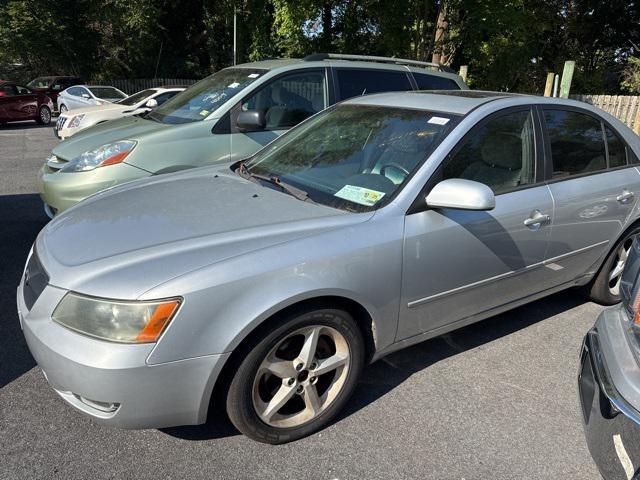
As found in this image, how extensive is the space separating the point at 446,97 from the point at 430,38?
11878mm

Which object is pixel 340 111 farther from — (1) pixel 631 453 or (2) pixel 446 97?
(1) pixel 631 453

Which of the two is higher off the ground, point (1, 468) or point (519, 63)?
point (519, 63)

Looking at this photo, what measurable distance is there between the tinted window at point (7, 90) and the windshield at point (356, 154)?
16.5m

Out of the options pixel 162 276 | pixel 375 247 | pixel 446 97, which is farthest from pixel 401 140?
pixel 162 276

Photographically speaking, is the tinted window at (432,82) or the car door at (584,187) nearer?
the car door at (584,187)

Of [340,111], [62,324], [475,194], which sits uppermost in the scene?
[340,111]

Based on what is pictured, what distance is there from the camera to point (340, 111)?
12.2ft

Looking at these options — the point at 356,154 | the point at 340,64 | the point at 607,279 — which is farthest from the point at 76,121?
the point at 607,279

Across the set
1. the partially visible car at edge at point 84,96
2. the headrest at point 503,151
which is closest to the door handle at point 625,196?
the headrest at point 503,151

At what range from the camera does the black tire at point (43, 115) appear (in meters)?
17.8

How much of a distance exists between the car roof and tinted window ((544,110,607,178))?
2.69 m

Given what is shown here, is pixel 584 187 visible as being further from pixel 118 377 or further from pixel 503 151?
pixel 118 377

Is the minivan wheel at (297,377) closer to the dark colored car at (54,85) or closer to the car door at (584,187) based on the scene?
the car door at (584,187)

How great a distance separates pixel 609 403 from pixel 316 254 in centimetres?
132
